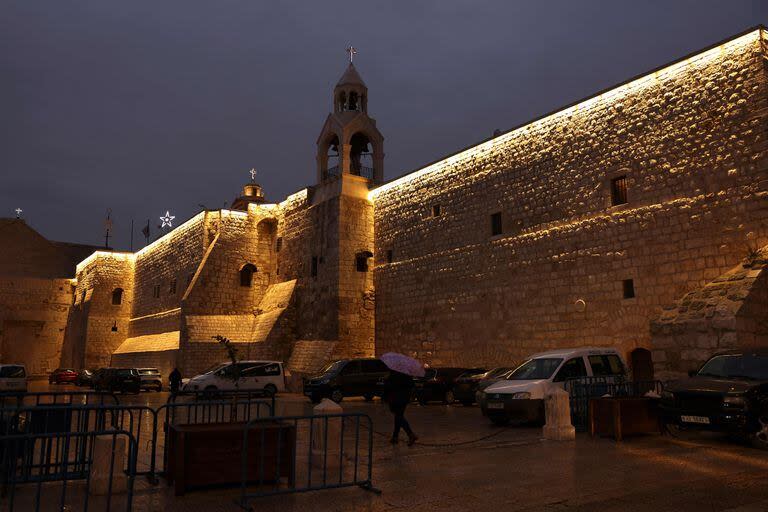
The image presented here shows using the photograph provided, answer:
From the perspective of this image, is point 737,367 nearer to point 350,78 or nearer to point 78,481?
point 78,481

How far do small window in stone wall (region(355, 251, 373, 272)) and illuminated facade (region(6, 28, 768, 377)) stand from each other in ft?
0.25

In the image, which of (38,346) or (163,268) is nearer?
(163,268)

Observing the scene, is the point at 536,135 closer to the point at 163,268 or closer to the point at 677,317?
the point at 677,317

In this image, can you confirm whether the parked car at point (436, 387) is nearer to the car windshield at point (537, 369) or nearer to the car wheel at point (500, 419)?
the car windshield at point (537, 369)

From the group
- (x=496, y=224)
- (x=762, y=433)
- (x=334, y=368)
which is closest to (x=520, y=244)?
(x=496, y=224)

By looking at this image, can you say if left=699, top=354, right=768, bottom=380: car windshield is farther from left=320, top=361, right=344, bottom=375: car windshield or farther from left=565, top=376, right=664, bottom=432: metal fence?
left=320, top=361, right=344, bottom=375: car windshield

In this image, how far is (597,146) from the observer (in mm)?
16672

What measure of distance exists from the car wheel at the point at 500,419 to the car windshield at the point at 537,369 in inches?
36.3

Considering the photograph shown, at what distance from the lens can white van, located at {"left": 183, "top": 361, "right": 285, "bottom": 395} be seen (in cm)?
1936

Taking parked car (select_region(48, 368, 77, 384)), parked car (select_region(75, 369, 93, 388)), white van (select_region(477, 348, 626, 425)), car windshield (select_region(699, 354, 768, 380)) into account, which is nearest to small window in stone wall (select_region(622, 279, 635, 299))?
white van (select_region(477, 348, 626, 425))

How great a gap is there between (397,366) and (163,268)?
1167 inches

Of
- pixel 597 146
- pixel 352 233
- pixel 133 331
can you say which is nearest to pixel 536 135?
pixel 597 146

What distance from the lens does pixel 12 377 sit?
19.1 meters

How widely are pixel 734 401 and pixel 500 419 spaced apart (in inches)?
173
